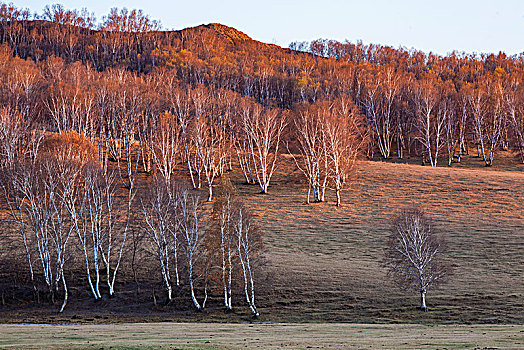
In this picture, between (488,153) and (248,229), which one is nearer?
(248,229)

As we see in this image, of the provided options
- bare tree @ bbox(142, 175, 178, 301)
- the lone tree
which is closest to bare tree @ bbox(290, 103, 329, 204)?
bare tree @ bbox(142, 175, 178, 301)

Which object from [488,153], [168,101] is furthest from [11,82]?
[488,153]

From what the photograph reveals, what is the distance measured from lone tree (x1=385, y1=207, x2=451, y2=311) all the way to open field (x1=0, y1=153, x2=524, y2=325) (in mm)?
1747

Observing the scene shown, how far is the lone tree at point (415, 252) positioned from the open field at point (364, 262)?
68.8 inches

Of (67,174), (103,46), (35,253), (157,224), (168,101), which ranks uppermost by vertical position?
(103,46)

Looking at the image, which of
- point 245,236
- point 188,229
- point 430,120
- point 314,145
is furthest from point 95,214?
point 430,120

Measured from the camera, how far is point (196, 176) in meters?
86.0

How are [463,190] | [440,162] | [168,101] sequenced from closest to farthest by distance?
[463,190], [168,101], [440,162]

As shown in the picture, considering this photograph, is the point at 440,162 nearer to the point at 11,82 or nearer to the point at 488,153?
the point at 488,153

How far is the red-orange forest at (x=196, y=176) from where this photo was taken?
43.0m

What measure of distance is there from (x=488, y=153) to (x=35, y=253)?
8874cm

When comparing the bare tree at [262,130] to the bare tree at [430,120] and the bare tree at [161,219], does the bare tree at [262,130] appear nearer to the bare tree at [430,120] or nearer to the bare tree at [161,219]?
the bare tree at [161,219]

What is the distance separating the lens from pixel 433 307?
37406mm

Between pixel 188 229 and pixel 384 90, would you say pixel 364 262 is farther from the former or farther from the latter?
pixel 384 90
